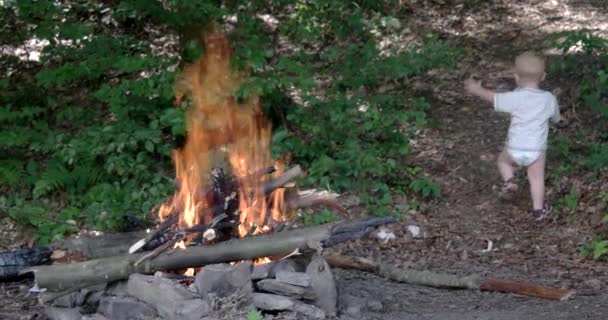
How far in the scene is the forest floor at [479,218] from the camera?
20.6 ft

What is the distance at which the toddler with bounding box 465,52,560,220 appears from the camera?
8.20m

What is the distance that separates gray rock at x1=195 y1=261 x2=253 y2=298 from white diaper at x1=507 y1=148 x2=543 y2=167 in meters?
3.41

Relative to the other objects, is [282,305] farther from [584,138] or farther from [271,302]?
[584,138]

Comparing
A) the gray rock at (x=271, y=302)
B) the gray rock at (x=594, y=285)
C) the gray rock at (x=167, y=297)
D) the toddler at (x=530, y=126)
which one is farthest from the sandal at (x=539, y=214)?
the gray rock at (x=167, y=297)

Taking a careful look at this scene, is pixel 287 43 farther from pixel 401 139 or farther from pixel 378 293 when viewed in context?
pixel 378 293

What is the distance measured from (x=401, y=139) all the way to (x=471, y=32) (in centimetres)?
254

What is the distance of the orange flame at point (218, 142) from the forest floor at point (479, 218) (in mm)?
869

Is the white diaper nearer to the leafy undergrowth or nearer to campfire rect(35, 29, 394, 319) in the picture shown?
the leafy undergrowth

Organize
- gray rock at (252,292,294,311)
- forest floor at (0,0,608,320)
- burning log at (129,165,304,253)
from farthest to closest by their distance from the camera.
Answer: forest floor at (0,0,608,320) < burning log at (129,165,304,253) < gray rock at (252,292,294,311)

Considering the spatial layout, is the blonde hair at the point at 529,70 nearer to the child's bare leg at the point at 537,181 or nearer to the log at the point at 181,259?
the child's bare leg at the point at 537,181

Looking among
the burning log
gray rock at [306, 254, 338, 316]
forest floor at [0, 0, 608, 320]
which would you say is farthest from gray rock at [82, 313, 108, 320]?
gray rock at [306, 254, 338, 316]

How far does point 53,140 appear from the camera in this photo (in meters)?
9.05

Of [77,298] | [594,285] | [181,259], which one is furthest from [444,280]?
[77,298]

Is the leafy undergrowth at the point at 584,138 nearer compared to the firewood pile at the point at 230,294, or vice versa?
the firewood pile at the point at 230,294
